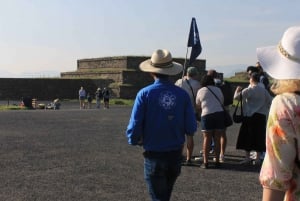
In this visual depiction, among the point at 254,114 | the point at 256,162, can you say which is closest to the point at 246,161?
the point at 256,162

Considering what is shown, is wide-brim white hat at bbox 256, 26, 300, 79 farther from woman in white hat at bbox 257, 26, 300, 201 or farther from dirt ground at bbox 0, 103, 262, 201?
dirt ground at bbox 0, 103, 262, 201

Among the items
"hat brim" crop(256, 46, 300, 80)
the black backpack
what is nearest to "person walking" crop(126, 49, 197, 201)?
"hat brim" crop(256, 46, 300, 80)

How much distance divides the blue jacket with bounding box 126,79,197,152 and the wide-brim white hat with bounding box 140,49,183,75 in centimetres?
15

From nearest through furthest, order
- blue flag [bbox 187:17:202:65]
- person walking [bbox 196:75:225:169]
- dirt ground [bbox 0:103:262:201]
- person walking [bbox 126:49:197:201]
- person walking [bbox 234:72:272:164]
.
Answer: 1. person walking [bbox 126:49:197:201]
2. dirt ground [bbox 0:103:262:201]
3. person walking [bbox 196:75:225:169]
4. person walking [bbox 234:72:272:164]
5. blue flag [bbox 187:17:202:65]

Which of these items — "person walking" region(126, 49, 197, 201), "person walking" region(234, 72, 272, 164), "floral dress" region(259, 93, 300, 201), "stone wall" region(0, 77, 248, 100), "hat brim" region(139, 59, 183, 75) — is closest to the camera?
"floral dress" region(259, 93, 300, 201)

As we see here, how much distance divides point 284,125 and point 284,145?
10 centimetres

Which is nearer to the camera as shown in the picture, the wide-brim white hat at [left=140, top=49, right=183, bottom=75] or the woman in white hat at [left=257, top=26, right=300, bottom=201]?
the woman in white hat at [left=257, top=26, right=300, bottom=201]

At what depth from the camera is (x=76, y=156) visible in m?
10.2

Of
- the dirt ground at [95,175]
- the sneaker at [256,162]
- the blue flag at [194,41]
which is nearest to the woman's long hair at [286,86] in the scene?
the dirt ground at [95,175]

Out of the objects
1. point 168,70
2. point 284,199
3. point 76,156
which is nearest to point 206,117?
point 76,156

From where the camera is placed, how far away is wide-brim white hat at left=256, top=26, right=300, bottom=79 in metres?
2.52

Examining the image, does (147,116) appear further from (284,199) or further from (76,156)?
(76,156)

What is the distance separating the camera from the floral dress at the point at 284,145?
2.49 meters

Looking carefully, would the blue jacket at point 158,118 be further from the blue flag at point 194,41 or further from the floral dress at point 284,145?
the blue flag at point 194,41
